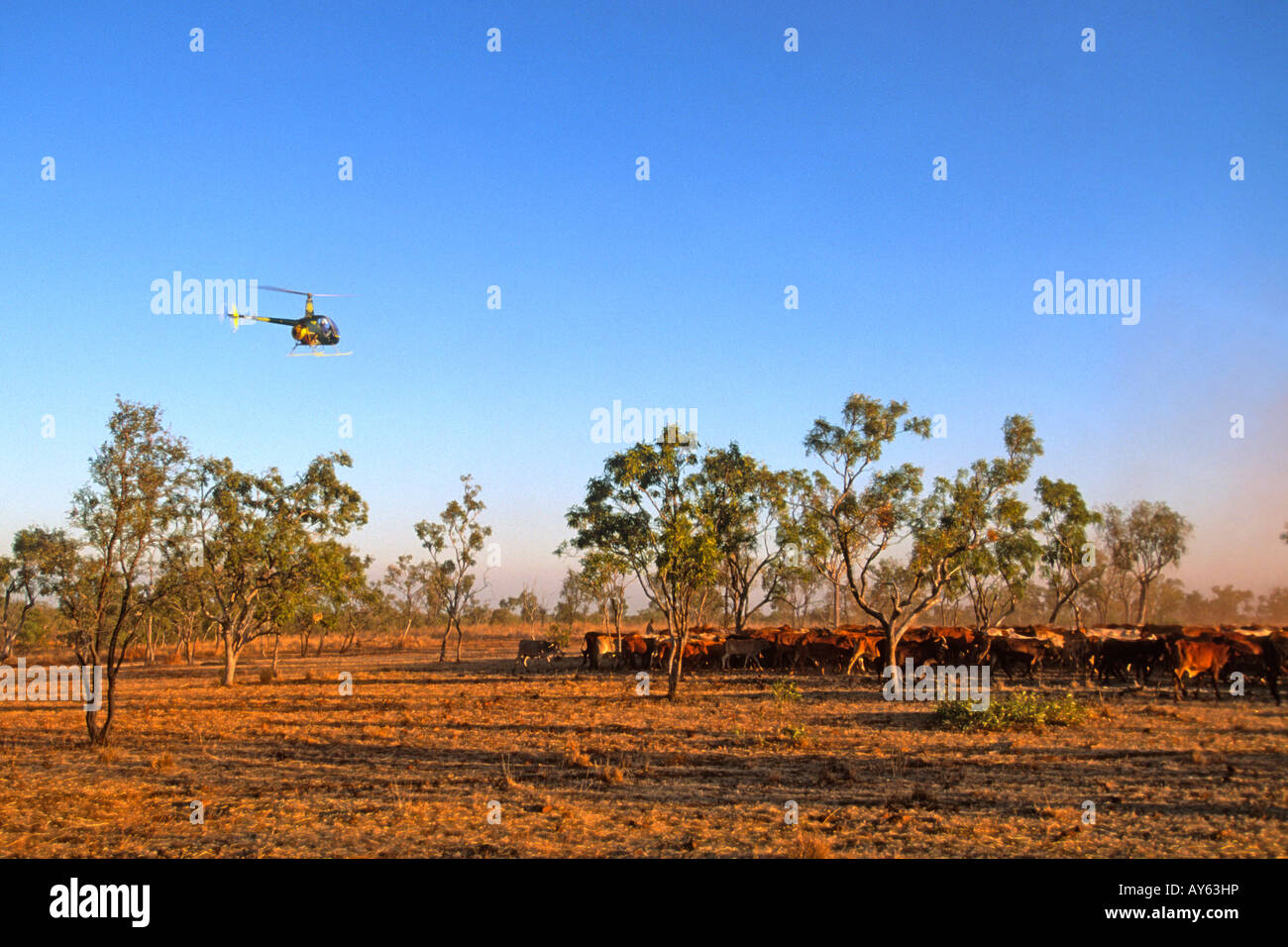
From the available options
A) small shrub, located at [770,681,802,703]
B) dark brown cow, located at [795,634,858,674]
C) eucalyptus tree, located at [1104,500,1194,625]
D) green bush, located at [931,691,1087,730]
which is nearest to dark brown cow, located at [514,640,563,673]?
dark brown cow, located at [795,634,858,674]

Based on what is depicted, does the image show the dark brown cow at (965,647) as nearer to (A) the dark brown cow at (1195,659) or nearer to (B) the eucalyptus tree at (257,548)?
(A) the dark brown cow at (1195,659)

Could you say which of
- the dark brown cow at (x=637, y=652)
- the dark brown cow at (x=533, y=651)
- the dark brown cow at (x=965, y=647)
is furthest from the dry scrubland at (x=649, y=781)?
the dark brown cow at (x=533, y=651)

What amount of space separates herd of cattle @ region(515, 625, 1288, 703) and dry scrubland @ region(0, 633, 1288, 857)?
4.62 ft

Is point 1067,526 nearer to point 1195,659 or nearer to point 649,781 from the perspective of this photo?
point 1195,659

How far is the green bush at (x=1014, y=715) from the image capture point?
52.9 ft

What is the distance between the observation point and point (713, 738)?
52.0 ft

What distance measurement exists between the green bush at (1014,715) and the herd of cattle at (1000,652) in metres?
5.61

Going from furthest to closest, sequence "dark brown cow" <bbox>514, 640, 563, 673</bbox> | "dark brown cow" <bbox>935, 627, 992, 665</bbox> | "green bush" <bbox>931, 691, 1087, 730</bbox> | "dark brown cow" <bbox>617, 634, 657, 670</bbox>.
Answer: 1. "dark brown cow" <bbox>514, 640, 563, 673</bbox>
2. "dark brown cow" <bbox>617, 634, 657, 670</bbox>
3. "dark brown cow" <bbox>935, 627, 992, 665</bbox>
4. "green bush" <bbox>931, 691, 1087, 730</bbox>

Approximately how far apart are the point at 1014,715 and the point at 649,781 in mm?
8881

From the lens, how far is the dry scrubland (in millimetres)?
8844

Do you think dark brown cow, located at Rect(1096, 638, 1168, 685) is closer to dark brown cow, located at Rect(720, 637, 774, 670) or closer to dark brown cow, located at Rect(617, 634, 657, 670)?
dark brown cow, located at Rect(720, 637, 774, 670)

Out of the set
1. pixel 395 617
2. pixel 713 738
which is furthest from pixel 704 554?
pixel 395 617

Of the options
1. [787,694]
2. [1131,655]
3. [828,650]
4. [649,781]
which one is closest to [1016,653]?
[1131,655]
